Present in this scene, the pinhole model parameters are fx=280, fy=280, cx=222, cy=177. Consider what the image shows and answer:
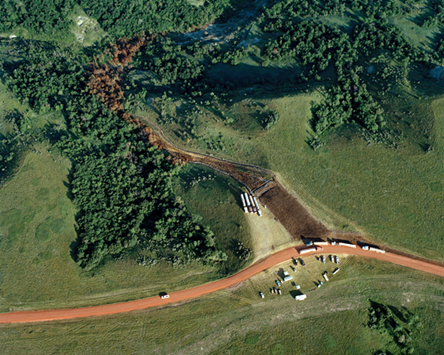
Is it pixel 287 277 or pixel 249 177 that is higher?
pixel 249 177

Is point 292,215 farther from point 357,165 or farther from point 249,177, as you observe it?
point 357,165

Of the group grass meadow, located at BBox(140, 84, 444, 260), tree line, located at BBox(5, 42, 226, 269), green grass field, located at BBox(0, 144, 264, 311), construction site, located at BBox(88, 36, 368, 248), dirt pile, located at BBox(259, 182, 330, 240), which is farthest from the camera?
grass meadow, located at BBox(140, 84, 444, 260)

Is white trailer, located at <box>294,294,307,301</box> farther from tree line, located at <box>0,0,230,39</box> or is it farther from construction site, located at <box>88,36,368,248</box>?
tree line, located at <box>0,0,230,39</box>

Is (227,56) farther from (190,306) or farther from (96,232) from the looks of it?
(190,306)

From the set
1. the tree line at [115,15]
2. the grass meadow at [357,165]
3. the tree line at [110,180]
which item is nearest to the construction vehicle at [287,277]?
the tree line at [110,180]

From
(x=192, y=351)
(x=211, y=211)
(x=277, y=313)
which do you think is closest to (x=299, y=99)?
(x=211, y=211)

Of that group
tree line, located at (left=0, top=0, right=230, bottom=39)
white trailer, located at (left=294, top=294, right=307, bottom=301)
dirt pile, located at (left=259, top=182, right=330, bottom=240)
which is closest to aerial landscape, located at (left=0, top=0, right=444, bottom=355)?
white trailer, located at (left=294, top=294, right=307, bottom=301)

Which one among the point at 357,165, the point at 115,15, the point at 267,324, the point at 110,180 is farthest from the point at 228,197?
the point at 115,15
